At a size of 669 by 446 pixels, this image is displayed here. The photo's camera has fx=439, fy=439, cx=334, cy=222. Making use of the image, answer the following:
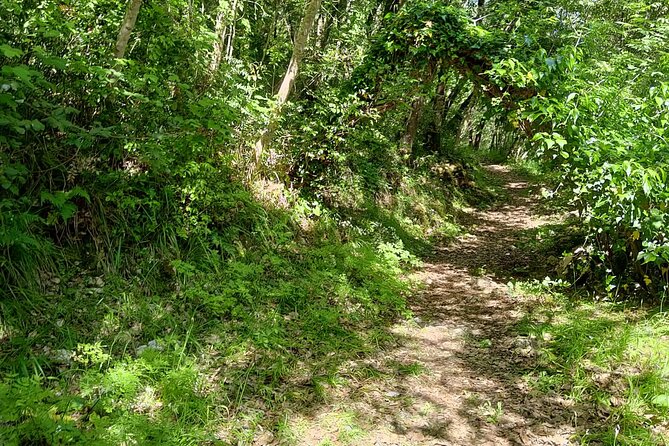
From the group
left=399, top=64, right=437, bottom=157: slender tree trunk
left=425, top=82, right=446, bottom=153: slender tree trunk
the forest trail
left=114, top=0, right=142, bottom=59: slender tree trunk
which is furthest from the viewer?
left=425, top=82, right=446, bottom=153: slender tree trunk

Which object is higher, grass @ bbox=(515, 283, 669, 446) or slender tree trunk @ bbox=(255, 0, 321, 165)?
slender tree trunk @ bbox=(255, 0, 321, 165)

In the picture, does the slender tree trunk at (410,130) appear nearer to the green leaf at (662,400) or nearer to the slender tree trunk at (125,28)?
the slender tree trunk at (125,28)

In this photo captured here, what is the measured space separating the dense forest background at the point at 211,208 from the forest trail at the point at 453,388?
1.28ft

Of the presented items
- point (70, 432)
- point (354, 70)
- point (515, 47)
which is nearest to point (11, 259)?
point (70, 432)

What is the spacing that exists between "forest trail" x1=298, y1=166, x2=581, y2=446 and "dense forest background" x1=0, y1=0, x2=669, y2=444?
0.39 metres

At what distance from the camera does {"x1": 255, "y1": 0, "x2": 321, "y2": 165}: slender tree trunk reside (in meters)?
6.57

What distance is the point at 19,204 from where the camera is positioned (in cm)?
412

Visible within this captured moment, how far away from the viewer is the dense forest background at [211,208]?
3.52 metres

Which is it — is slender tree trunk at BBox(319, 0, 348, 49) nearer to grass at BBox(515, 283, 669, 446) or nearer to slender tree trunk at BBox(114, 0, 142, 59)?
slender tree trunk at BBox(114, 0, 142, 59)

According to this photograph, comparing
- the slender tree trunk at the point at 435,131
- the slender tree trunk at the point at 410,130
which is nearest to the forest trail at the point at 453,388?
the slender tree trunk at the point at 410,130

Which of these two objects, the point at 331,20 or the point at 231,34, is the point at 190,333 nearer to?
the point at 231,34

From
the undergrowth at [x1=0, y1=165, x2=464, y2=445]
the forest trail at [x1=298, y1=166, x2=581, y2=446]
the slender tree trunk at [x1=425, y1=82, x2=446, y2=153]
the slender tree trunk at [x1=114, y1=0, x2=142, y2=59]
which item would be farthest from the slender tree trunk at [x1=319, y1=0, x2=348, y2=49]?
the forest trail at [x1=298, y1=166, x2=581, y2=446]

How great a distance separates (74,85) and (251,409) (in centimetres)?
375

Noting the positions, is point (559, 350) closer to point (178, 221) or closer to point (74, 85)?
point (178, 221)
